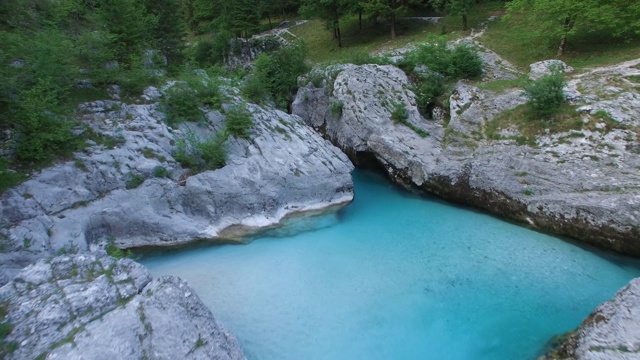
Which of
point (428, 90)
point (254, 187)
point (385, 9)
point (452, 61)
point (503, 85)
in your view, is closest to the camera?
point (254, 187)

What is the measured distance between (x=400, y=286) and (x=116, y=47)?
16.8m

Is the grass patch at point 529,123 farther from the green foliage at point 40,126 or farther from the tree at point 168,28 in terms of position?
the tree at point 168,28

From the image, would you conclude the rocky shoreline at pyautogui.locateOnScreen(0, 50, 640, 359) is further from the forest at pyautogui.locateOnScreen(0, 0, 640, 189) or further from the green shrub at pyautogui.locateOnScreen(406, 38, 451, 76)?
the green shrub at pyautogui.locateOnScreen(406, 38, 451, 76)

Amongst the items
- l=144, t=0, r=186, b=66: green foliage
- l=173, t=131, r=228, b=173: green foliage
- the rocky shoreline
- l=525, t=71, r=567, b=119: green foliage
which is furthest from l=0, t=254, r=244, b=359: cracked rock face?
l=144, t=0, r=186, b=66: green foliage

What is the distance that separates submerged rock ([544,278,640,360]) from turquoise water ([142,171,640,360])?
1098mm

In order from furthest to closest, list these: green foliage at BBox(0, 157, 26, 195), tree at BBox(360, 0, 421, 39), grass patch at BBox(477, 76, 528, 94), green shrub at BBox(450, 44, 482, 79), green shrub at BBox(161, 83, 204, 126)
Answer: tree at BBox(360, 0, 421, 39) < green shrub at BBox(450, 44, 482, 79) < grass patch at BBox(477, 76, 528, 94) < green shrub at BBox(161, 83, 204, 126) < green foliage at BBox(0, 157, 26, 195)

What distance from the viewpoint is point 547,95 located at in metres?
15.9

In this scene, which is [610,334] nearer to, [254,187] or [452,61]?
[254,187]

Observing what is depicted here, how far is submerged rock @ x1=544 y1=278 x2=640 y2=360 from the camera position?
743 cm

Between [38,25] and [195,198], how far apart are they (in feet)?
45.9

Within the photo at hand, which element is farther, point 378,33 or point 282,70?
point 378,33

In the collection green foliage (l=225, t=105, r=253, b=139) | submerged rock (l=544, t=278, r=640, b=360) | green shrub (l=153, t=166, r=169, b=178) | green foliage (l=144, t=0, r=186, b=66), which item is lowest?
submerged rock (l=544, t=278, r=640, b=360)

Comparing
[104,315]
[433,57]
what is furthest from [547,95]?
[104,315]

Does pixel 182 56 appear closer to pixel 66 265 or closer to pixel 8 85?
pixel 8 85
